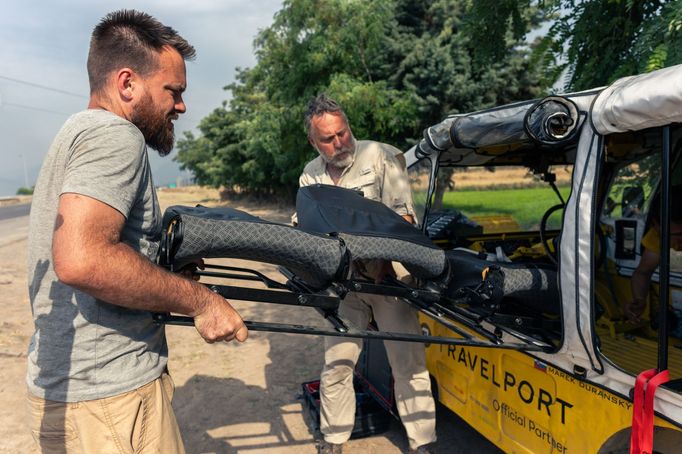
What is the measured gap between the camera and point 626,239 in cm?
418

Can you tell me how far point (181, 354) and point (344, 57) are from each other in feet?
29.1

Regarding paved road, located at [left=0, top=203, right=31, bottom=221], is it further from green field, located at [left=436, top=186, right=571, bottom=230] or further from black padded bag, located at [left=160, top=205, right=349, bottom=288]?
black padded bag, located at [left=160, top=205, right=349, bottom=288]

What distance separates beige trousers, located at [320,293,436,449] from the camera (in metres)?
3.36

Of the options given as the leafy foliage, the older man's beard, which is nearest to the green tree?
the older man's beard

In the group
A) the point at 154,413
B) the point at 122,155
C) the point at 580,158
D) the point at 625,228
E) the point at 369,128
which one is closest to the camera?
the point at 122,155

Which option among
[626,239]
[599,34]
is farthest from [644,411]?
[599,34]

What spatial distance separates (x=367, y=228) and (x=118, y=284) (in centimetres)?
125

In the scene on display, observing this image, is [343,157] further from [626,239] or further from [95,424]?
[626,239]

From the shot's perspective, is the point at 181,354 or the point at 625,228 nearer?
the point at 625,228

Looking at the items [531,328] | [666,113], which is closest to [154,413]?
[531,328]

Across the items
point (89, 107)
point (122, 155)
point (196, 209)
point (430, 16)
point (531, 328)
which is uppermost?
point (430, 16)

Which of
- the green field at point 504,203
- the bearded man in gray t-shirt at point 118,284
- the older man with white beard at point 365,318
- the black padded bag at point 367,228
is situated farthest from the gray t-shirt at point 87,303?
the green field at point 504,203

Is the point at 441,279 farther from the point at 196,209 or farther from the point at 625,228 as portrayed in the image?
the point at 625,228

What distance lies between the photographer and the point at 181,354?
562cm
